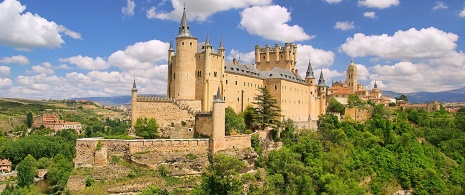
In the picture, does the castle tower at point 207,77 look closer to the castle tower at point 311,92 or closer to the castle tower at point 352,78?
the castle tower at point 311,92

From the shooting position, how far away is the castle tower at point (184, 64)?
147ft

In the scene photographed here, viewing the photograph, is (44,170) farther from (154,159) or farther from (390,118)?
(390,118)

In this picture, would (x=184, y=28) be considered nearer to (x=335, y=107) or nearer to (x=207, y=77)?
(x=207, y=77)

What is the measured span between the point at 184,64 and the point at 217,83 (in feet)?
14.7

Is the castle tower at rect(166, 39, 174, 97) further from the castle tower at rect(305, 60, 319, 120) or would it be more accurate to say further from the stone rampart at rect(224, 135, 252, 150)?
the castle tower at rect(305, 60, 319, 120)

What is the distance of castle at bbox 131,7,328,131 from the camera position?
42.9 metres

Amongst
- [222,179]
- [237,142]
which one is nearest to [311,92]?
[237,142]

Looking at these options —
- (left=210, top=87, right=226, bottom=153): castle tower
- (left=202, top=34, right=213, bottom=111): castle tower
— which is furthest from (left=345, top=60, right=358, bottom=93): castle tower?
(left=210, top=87, right=226, bottom=153): castle tower

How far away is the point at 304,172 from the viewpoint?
36.9 m

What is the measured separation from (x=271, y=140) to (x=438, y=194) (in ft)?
63.0

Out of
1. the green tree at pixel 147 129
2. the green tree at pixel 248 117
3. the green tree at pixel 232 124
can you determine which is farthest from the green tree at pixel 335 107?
the green tree at pixel 147 129

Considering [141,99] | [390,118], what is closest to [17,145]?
[141,99]

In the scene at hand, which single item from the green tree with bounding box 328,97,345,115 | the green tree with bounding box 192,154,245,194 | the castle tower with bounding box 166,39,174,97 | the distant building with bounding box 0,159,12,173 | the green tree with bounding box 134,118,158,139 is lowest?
the distant building with bounding box 0,159,12,173

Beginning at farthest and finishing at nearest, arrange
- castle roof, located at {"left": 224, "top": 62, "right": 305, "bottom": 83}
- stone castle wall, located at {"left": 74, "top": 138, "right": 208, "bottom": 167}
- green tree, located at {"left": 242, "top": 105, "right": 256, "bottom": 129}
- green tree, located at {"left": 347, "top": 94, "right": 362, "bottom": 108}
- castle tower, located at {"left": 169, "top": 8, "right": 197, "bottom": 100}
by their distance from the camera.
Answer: green tree, located at {"left": 347, "top": 94, "right": 362, "bottom": 108} < castle roof, located at {"left": 224, "top": 62, "right": 305, "bottom": 83} < green tree, located at {"left": 242, "top": 105, "right": 256, "bottom": 129} < castle tower, located at {"left": 169, "top": 8, "right": 197, "bottom": 100} < stone castle wall, located at {"left": 74, "top": 138, "right": 208, "bottom": 167}
